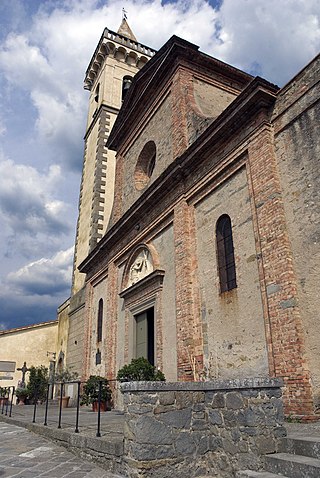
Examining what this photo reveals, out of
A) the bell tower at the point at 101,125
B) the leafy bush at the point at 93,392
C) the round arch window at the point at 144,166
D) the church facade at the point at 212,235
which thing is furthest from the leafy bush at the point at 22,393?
the round arch window at the point at 144,166

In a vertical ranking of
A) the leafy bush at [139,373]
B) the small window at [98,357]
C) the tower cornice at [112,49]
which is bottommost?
the leafy bush at [139,373]

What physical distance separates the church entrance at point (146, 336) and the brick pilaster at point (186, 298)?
2.13m

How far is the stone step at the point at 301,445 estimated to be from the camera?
12.2 ft

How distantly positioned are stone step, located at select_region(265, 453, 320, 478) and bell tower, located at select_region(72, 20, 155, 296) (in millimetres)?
15117

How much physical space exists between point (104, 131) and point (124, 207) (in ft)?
27.8

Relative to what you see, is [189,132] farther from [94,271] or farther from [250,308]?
[94,271]

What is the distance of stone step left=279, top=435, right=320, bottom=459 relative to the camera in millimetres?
3719

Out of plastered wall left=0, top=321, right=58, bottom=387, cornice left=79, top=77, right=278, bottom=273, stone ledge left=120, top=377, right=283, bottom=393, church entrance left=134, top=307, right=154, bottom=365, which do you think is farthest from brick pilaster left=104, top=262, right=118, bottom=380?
plastered wall left=0, top=321, right=58, bottom=387

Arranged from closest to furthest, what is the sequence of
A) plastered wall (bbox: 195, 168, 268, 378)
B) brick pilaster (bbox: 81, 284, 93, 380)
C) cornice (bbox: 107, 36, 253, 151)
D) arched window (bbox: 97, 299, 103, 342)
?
plastered wall (bbox: 195, 168, 268, 378)
cornice (bbox: 107, 36, 253, 151)
arched window (bbox: 97, 299, 103, 342)
brick pilaster (bbox: 81, 284, 93, 380)

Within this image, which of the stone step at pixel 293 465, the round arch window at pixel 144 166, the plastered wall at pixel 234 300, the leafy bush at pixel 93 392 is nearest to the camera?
the stone step at pixel 293 465

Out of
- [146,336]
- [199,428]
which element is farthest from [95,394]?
[199,428]

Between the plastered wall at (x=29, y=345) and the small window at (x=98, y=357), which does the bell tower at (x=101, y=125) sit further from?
the small window at (x=98, y=357)

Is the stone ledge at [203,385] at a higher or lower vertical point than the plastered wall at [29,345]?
lower

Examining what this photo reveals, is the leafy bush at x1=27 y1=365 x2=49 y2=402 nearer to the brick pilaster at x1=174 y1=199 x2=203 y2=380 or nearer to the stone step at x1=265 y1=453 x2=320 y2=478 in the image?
the brick pilaster at x1=174 y1=199 x2=203 y2=380
